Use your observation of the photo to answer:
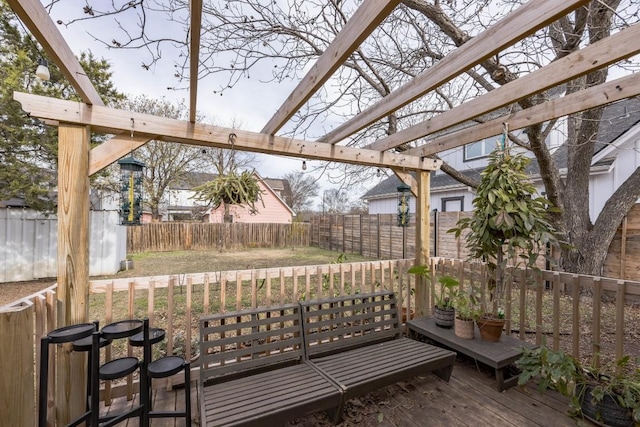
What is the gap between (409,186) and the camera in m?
3.80

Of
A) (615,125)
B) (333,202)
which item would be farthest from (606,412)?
(333,202)

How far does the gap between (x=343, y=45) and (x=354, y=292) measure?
8.55 feet

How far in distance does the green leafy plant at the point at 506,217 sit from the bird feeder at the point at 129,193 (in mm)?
3248

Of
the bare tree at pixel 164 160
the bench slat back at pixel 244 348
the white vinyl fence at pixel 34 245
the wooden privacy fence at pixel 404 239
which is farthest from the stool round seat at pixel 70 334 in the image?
the bare tree at pixel 164 160

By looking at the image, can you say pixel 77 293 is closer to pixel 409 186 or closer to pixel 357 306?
pixel 357 306

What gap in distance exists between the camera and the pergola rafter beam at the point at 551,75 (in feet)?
5.85

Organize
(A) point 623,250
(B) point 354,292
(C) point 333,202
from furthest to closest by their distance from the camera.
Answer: (C) point 333,202 → (A) point 623,250 → (B) point 354,292

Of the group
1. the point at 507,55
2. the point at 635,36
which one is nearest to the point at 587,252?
the point at 507,55

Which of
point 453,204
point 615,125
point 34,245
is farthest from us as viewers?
point 453,204

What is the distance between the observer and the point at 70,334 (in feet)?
5.57

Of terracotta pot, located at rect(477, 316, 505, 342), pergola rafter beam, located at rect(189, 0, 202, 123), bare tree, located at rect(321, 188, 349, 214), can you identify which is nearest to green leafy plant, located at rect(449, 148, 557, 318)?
terracotta pot, located at rect(477, 316, 505, 342)

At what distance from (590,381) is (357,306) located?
1.90 metres

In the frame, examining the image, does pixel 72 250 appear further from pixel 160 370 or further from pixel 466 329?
pixel 466 329

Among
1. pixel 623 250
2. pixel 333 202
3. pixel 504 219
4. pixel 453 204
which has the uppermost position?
pixel 333 202
